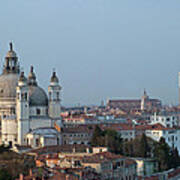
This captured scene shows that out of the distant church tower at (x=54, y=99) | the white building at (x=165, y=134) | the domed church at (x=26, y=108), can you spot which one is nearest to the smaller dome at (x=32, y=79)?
the domed church at (x=26, y=108)

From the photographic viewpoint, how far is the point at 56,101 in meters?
54.3

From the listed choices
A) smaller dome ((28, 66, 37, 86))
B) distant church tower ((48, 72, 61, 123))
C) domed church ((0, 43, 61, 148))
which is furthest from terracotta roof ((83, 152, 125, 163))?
smaller dome ((28, 66, 37, 86))

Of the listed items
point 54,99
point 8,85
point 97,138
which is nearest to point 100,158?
point 97,138

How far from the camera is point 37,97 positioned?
5394 centimetres

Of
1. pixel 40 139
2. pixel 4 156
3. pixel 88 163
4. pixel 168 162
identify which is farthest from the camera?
pixel 40 139

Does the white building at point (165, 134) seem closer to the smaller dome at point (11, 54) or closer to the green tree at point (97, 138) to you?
the green tree at point (97, 138)

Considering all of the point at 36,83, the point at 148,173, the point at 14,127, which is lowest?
the point at 148,173

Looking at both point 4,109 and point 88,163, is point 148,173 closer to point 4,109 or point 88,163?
point 88,163

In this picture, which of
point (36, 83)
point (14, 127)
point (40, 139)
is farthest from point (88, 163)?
point (36, 83)

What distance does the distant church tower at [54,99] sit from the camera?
54000 millimetres

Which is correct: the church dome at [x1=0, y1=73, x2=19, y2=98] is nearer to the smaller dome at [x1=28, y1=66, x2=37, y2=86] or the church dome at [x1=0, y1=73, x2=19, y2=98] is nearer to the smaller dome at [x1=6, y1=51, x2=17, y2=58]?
the smaller dome at [x1=28, y1=66, x2=37, y2=86]

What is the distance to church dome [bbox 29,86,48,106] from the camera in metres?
53.7

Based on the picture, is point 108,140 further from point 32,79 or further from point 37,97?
point 32,79

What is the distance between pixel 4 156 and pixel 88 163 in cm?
793
